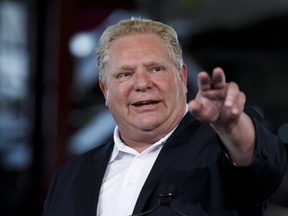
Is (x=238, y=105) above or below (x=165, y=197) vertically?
above

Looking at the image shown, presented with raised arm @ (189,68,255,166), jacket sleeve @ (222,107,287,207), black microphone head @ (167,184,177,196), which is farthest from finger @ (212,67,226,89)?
black microphone head @ (167,184,177,196)

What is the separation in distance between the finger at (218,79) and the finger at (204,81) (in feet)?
0.04

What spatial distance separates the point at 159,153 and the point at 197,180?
0.49 ft

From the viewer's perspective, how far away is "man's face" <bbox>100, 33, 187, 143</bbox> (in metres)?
1.84

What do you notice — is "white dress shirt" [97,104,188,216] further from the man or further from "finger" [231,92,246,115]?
"finger" [231,92,246,115]

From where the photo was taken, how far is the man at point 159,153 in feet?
5.22

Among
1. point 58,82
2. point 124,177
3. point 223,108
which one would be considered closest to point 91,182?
point 124,177

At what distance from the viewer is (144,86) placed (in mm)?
1830

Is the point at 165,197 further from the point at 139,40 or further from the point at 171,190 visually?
the point at 139,40

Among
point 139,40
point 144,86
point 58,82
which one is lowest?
point 58,82

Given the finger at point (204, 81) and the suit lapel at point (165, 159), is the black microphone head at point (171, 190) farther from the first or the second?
the finger at point (204, 81)

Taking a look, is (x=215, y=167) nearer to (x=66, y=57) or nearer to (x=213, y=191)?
(x=213, y=191)

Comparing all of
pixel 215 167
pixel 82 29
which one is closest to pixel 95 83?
pixel 82 29

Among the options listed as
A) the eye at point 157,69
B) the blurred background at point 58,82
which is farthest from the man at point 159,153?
the blurred background at point 58,82
